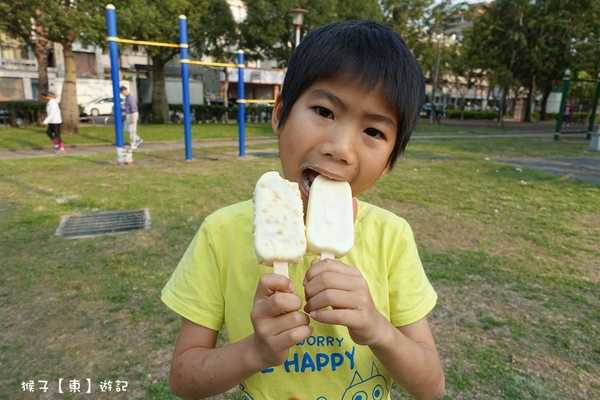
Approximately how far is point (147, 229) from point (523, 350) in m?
4.03

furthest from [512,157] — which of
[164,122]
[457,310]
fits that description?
[164,122]

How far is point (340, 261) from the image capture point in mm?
1221

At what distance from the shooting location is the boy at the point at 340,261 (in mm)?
1206

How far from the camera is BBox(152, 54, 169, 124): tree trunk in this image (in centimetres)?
2358

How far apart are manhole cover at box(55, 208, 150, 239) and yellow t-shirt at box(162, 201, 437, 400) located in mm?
4139

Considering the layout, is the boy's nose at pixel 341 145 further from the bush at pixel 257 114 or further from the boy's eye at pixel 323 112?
the bush at pixel 257 114

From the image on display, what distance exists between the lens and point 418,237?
4.97 metres

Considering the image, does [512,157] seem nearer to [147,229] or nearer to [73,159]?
[147,229]

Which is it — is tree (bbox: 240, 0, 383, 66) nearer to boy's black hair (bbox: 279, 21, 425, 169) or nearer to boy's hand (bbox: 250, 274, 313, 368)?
boy's black hair (bbox: 279, 21, 425, 169)

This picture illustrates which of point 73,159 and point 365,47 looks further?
point 73,159

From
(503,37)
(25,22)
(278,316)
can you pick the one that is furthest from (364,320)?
(503,37)

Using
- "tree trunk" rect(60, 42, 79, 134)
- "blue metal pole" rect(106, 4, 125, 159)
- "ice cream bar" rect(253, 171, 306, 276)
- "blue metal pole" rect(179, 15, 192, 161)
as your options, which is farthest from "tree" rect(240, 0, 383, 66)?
"ice cream bar" rect(253, 171, 306, 276)

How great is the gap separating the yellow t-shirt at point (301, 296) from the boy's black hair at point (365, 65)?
0.35 metres

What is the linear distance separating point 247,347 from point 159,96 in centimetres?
2483
